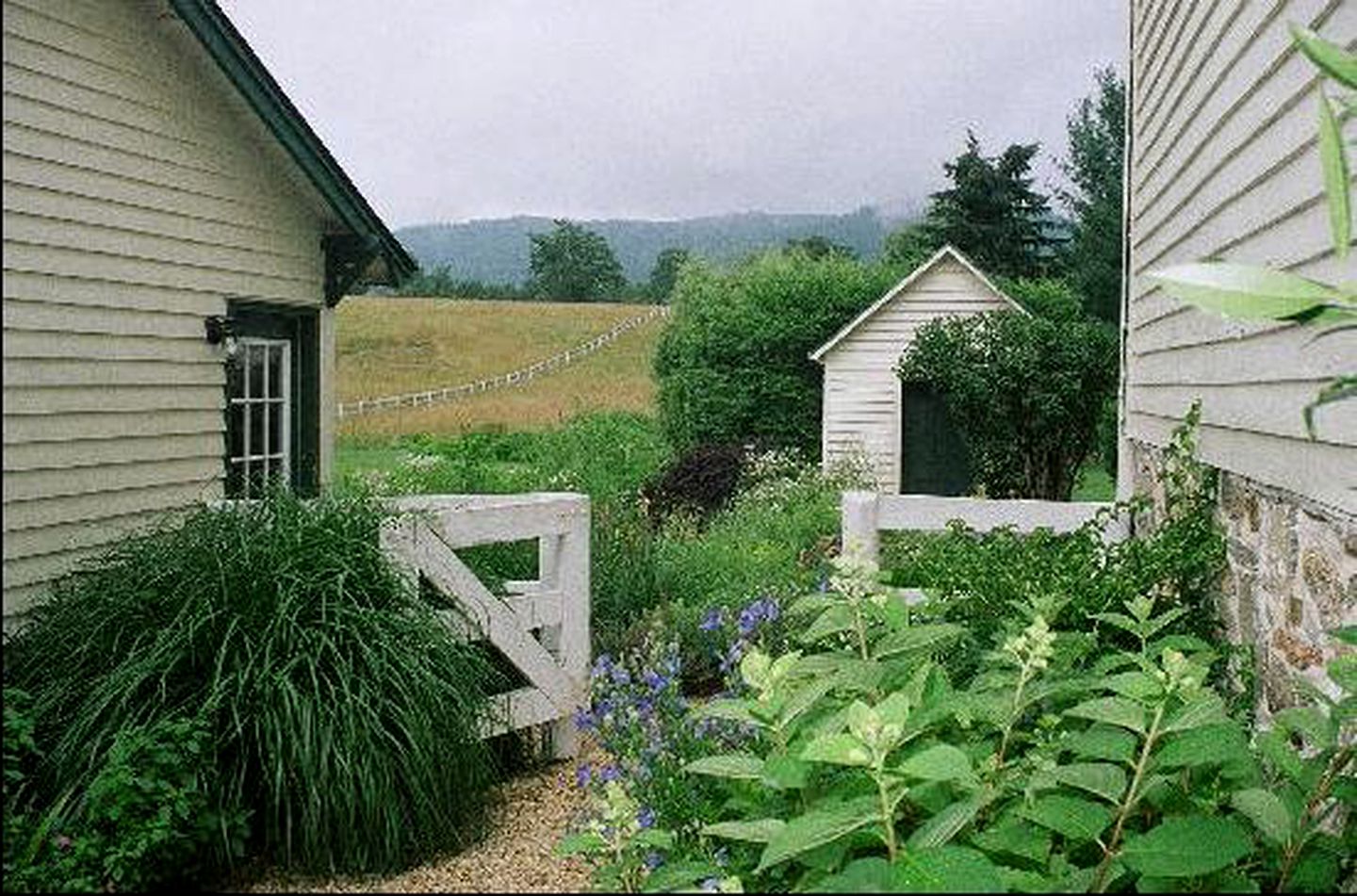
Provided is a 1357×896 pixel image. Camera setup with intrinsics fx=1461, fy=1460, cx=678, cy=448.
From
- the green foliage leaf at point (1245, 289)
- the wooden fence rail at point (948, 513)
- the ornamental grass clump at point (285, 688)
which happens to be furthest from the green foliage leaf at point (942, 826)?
the wooden fence rail at point (948, 513)

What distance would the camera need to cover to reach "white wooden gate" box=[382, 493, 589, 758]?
561cm

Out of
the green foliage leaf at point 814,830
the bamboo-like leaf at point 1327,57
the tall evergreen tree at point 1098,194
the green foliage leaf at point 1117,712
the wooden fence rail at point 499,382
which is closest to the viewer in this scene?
the bamboo-like leaf at point 1327,57

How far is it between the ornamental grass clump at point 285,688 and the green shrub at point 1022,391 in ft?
46.3

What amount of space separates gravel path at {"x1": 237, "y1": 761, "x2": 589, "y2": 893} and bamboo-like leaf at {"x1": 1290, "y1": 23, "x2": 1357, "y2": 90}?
122 inches

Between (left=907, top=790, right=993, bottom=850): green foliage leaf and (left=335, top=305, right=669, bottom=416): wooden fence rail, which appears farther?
(left=335, top=305, right=669, bottom=416): wooden fence rail

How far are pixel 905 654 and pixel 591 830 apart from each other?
2.89 feet

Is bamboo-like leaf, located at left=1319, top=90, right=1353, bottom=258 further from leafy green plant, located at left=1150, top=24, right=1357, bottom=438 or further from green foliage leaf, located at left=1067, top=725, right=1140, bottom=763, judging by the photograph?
green foliage leaf, located at left=1067, top=725, right=1140, bottom=763

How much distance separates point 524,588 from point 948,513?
7.21ft

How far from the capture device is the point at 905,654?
353 cm

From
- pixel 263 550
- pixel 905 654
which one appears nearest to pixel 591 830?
pixel 905 654

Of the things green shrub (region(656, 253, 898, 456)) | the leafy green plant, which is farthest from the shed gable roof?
the leafy green plant

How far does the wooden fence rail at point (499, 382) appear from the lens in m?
42.7

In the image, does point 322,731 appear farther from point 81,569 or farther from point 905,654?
point 81,569

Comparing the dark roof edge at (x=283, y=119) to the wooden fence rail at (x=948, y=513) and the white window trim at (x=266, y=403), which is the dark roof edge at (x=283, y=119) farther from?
the wooden fence rail at (x=948, y=513)
